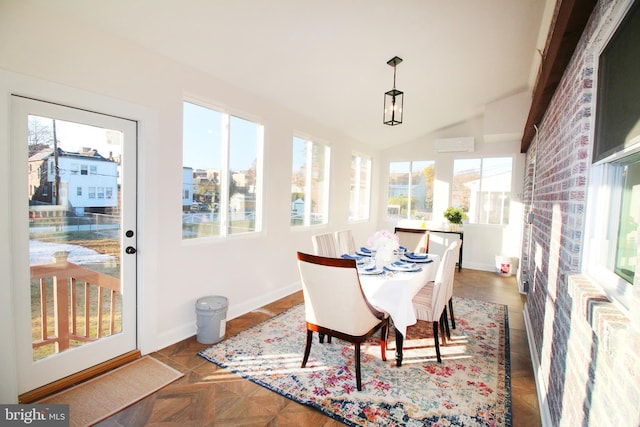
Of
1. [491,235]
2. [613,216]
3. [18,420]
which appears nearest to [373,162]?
[491,235]

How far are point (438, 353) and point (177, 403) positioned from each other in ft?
6.86

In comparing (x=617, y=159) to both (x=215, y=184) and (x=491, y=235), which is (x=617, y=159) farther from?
(x=491, y=235)

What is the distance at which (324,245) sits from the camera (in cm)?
355

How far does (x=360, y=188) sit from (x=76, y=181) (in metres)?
5.14

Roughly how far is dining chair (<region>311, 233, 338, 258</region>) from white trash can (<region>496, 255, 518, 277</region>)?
12.6ft

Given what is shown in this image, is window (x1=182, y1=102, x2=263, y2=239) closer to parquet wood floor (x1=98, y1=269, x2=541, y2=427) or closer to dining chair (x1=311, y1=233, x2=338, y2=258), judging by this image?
dining chair (x1=311, y1=233, x2=338, y2=258)

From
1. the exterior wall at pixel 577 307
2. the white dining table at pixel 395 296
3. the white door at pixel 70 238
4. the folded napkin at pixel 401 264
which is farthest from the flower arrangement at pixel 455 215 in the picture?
the white door at pixel 70 238

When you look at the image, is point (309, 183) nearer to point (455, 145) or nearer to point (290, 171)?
point (290, 171)

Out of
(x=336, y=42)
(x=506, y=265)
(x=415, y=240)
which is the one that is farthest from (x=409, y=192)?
(x=336, y=42)

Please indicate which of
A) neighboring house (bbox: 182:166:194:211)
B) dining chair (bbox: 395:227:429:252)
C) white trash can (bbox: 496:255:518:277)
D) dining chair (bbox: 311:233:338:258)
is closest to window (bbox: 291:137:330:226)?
dining chair (bbox: 311:233:338:258)

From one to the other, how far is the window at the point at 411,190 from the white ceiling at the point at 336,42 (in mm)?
2428

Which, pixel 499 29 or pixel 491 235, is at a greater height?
pixel 499 29

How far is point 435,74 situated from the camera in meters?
4.01

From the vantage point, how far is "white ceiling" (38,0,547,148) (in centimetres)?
235
